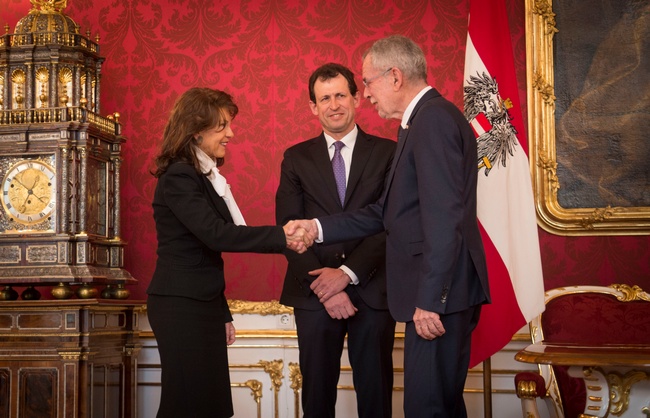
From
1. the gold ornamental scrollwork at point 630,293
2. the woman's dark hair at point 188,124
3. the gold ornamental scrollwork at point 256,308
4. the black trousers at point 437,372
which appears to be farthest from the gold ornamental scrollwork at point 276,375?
the black trousers at point 437,372

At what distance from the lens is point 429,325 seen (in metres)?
2.74

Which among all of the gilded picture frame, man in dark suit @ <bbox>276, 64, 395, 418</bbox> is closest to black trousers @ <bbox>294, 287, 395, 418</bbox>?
man in dark suit @ <bbox>276, 64, 395, 418</bbox>

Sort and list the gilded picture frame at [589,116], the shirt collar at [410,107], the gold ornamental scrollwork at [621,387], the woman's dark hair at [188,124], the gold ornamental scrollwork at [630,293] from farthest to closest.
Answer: the gilded picture frame at [589,116] → the gold ornamental scrollwork at [630,293] → the gold ornamental scrollwork at [621,387] → the woman's dark hair at [188,124] → the shirt collar at [410,107]

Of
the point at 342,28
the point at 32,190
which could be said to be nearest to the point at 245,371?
the point at 32,190

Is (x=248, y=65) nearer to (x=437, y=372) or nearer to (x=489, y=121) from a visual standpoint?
(x=489, y=121)

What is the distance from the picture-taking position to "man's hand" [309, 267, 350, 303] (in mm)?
3639

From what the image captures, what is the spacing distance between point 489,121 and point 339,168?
0.99 metres

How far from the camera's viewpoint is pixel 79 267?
4703mm

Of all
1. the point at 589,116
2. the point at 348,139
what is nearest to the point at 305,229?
the point at 348,139

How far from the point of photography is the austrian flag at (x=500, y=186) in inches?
170

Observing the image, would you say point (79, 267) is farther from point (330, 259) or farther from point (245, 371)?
point (330, 259)

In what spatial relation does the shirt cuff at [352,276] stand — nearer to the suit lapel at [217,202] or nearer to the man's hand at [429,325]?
the suit lapel at [217,202]

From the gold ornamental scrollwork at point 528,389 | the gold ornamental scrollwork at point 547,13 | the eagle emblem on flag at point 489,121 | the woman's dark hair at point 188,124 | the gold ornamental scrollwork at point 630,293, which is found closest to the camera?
the woman's dark hair at point 188,124

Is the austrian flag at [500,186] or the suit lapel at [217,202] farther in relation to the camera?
the austrian flag at [500,186]
